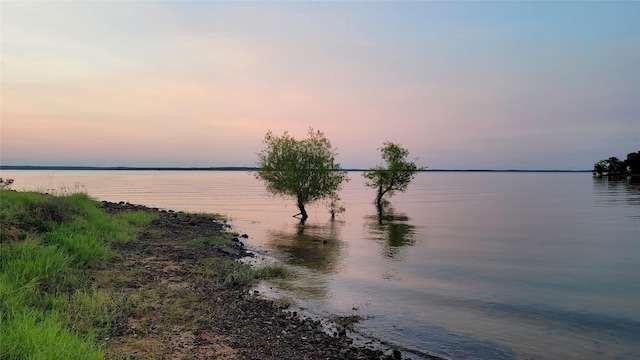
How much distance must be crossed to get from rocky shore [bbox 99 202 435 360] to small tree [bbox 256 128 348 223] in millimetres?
30138

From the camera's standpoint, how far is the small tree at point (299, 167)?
47.5 meters

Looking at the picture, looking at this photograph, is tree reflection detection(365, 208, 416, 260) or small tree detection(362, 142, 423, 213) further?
small tree detection(362, 142, 423, 213)

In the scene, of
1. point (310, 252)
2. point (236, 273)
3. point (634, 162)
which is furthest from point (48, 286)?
point (634, 162)

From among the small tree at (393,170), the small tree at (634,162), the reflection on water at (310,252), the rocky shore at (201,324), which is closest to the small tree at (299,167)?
the reflection on water at (310,252)

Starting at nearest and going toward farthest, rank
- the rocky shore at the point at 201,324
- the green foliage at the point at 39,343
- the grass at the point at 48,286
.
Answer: the green foliage at the point at 39,343 → the grass at the point at 48,286 → the rocky shore at the point at 201,324

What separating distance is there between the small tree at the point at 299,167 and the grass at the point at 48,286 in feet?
94.8

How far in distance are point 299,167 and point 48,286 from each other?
122ft

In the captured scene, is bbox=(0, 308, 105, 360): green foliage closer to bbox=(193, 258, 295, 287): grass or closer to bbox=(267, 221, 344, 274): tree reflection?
bbox=(193, 258, 295, 287): grass

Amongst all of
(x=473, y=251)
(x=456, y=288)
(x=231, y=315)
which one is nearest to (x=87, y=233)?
Answer: (x=231, y=315)

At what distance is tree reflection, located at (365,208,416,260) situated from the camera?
29.0 metres

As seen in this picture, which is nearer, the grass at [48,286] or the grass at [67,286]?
the grass at [48,286]

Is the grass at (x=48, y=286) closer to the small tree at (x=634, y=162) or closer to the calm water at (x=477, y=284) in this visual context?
the calm water at (x=477, y=284)

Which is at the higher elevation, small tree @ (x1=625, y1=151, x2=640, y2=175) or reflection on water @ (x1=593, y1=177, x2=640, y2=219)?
→ small tree @ (x1=625, y1=151, x2=640, y2=175)

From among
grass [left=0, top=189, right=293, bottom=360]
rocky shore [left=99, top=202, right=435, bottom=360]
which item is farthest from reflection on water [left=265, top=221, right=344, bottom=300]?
rocky shore [left=99, top=202, right=435, bottom=360]
